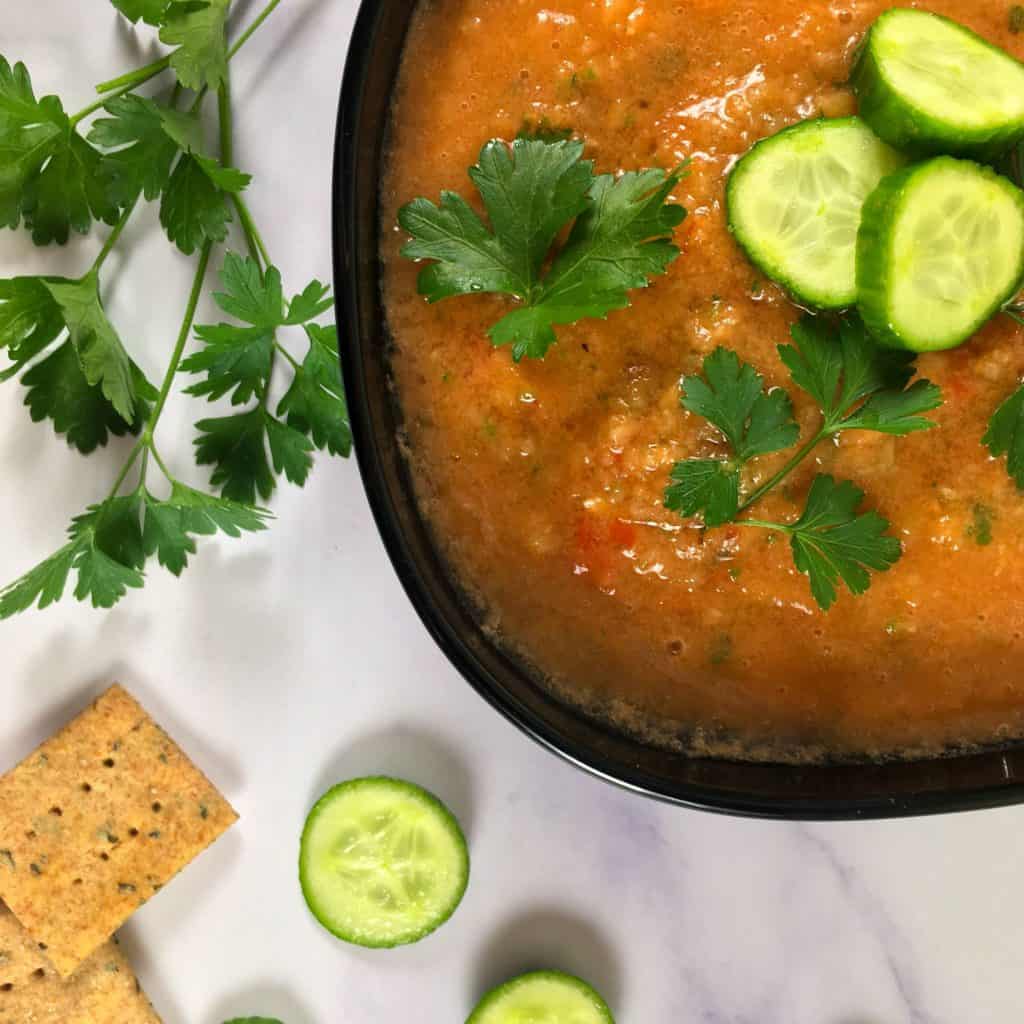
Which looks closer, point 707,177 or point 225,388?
point 707,177

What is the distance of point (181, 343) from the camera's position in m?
2.40

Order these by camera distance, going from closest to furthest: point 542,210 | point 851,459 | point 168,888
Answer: point 542,210 < point 851,459 < point 168,888

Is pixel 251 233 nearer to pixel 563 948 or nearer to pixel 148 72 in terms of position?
pixel 148 72

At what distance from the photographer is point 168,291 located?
8.39 feet

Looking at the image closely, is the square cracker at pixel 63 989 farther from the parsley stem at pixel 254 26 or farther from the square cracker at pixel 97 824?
the parsley stem at pixel 254 26

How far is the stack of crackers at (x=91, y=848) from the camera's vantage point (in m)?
2.62

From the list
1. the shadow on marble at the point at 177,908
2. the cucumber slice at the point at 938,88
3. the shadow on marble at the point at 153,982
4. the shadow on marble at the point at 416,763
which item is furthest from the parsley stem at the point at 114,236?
the shadow on marble at the point at 153,982

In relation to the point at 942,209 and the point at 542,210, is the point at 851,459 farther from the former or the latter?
the point at 542,210

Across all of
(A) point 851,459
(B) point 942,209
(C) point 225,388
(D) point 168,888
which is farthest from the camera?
(D) point 168,888

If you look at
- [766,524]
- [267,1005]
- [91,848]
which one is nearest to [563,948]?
[267,1005]

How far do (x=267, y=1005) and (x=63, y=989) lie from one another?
0.49 metres

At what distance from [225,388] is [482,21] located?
90 centimetres

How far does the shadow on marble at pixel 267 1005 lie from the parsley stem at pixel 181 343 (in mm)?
1336

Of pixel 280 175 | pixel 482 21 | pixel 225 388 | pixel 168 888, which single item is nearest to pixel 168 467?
pixel 225 388
